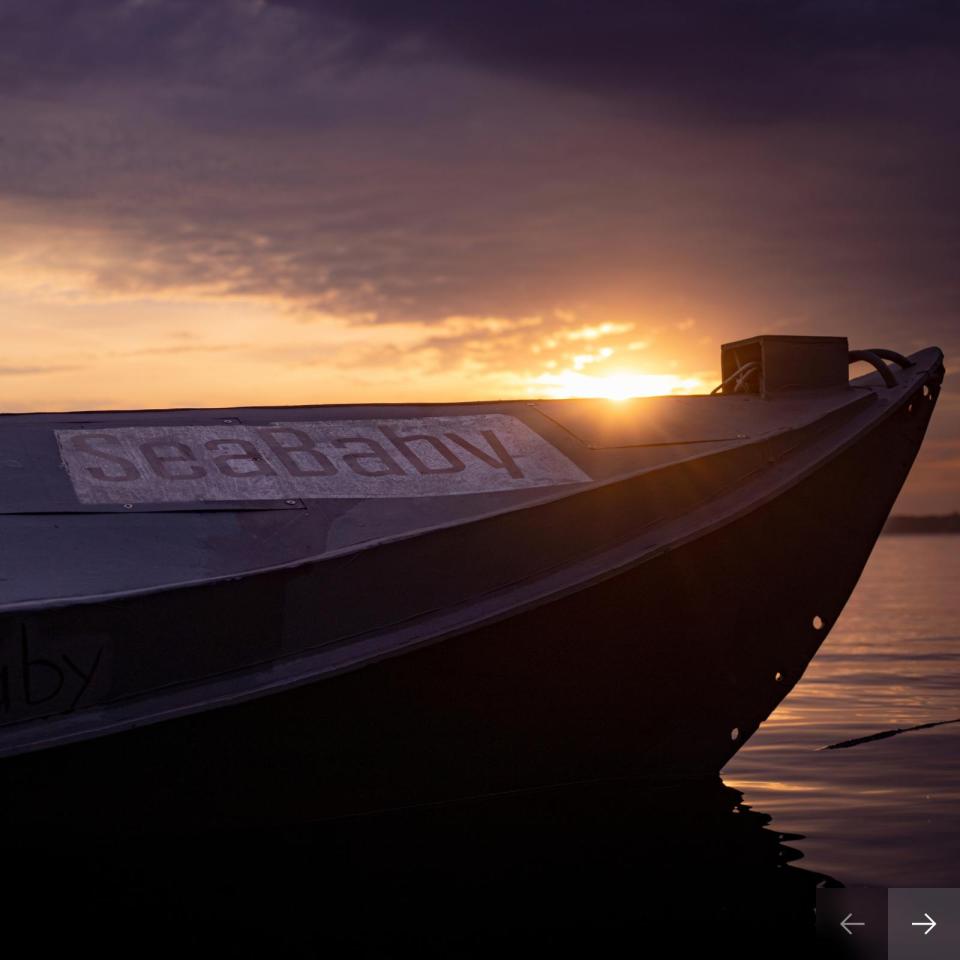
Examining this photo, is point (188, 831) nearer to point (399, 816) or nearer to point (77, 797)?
point (77, 797)

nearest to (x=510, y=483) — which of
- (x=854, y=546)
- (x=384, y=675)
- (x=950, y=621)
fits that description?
(x=384, y=675)

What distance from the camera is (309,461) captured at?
21.6ft

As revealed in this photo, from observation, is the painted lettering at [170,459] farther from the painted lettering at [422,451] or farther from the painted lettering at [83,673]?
the painted lettering at [83,673]

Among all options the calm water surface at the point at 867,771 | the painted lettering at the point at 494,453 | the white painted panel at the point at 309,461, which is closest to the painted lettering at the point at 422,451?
the white painted panel at the point at 309,461

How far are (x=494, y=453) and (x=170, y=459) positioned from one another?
178 cm

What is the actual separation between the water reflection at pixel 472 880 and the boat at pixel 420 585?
167 mm

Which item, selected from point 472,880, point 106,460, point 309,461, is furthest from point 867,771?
point 106,460

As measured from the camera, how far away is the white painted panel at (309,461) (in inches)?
249

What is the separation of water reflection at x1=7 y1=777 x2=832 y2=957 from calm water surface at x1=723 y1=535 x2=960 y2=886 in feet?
1.37

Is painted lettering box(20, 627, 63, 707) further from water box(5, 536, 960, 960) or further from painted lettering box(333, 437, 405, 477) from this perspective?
painted lettering box(333, 437, 405, 477)

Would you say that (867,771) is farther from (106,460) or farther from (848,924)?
(106,460)

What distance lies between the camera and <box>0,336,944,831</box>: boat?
5.43m

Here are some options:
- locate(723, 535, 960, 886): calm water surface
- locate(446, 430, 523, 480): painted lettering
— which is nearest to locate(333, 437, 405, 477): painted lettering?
locate(446, 430, 523, 480): painted lettering

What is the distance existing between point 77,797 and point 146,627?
87 cm
